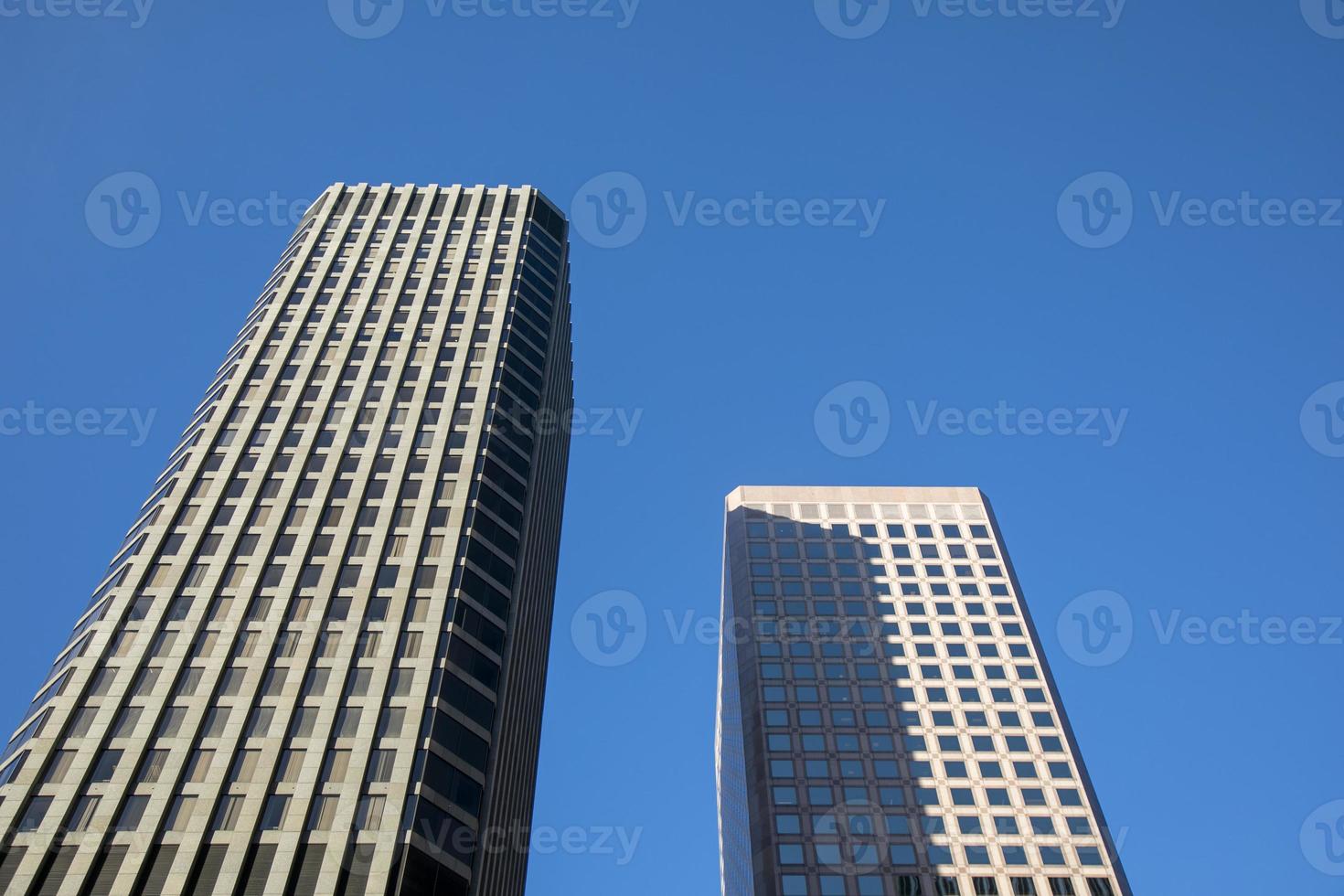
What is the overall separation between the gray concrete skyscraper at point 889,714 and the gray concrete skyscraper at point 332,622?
21.6 m

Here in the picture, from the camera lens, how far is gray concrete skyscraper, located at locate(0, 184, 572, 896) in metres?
48.1

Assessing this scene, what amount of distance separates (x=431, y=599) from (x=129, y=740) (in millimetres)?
16167

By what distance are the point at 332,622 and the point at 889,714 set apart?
50.7 metres

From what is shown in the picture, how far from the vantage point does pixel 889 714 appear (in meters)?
89.6

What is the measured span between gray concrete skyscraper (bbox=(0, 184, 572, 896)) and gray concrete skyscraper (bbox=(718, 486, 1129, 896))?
21.6 m

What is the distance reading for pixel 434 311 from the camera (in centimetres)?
7912

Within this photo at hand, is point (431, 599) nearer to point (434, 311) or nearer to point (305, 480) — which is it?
point (305, 480)

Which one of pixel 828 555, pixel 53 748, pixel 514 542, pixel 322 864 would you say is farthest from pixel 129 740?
pixel 828 555

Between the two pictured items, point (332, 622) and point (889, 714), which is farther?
point (889, 714)

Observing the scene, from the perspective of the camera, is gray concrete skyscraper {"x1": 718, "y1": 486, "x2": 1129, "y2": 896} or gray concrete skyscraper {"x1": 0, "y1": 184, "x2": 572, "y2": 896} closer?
gray concrete skyscraper {"x1": 0, "y1": 184, "x2": 572, "y2": 896}

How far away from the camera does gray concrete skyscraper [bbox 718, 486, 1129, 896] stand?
7869 centimetres

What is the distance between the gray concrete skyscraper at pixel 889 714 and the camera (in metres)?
78.7

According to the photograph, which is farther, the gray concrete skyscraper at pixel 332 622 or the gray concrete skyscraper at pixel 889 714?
the gray concrete skyscraper at pixel 889 714

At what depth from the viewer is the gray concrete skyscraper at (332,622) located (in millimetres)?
48094
